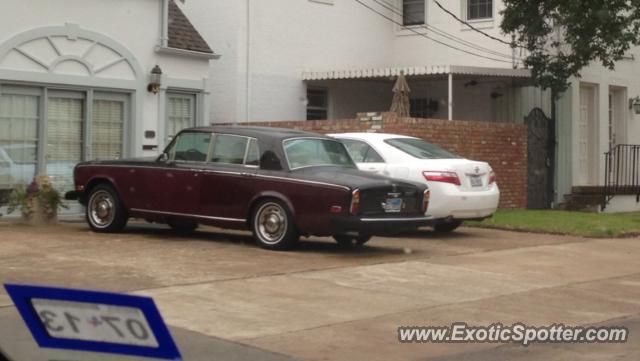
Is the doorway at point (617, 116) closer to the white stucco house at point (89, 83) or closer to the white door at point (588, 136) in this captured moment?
the white door at point (588, 136)

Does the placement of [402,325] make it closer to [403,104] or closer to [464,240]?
[464,240]

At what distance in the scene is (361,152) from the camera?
46.9 ft

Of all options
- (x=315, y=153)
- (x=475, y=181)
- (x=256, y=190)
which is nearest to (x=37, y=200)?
(x=256, y=190)

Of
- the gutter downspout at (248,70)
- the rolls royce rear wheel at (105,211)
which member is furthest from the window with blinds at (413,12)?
the rolls royce rear wheel at (105,211)

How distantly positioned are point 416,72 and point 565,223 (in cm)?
535

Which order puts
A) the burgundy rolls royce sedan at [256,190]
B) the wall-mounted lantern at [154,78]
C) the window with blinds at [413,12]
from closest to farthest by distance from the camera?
the burgundy rolls royce sedan at [256,190] < the wall-mounted lantern at [154,78] < the window with blinds at [413,12]

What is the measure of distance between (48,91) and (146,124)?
1.99 metres

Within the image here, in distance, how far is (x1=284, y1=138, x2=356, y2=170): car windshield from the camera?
12.0 meters

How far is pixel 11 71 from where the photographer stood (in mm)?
14430

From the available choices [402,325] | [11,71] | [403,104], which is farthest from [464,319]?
[403,104]

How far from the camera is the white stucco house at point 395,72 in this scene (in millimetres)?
20969

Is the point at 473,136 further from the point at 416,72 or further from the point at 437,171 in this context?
the point at 437,171

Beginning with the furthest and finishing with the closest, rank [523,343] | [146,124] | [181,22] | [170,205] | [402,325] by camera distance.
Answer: [181,22] < [146,124] < [170,205] < [402,325] < [523,343]

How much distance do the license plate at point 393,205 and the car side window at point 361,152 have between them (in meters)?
2.40
